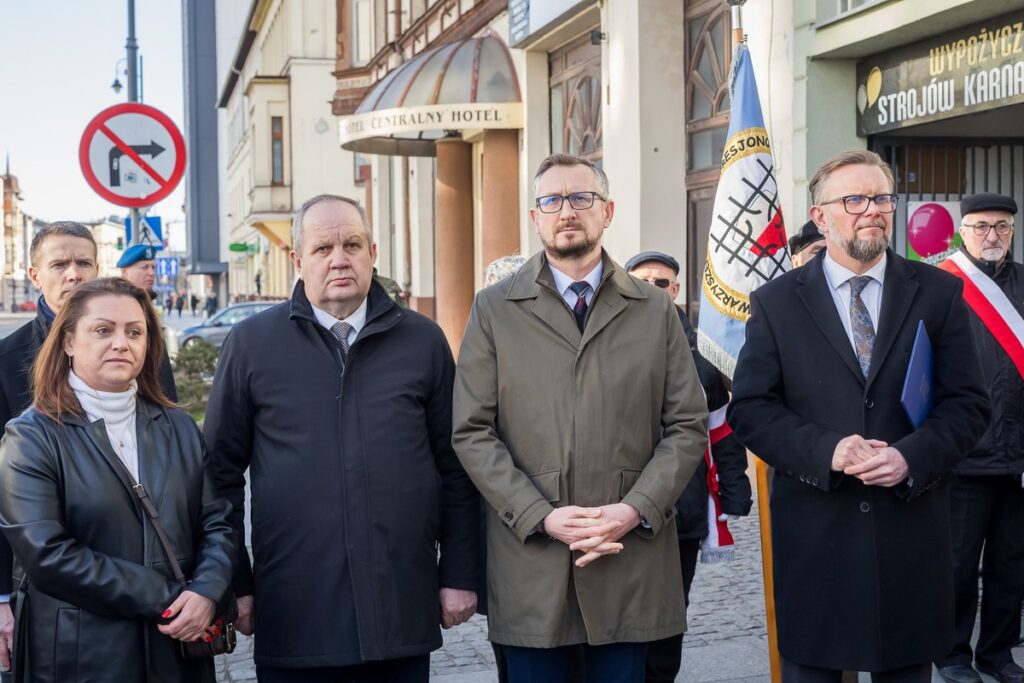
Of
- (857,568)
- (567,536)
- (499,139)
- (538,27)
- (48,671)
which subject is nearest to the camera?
(48,671)

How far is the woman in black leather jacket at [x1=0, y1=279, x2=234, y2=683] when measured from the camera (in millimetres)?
3201

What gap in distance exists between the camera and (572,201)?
3699 mm

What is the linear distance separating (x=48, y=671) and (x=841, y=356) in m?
2.46

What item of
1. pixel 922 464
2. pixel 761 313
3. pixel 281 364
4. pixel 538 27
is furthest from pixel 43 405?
pixel 538 27

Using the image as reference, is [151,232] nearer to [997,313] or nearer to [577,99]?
[577,99]

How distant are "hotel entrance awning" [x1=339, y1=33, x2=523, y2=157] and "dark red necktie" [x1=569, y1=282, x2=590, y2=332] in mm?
11902

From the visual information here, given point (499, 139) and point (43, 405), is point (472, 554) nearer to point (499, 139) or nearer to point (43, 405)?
point (43, 405)

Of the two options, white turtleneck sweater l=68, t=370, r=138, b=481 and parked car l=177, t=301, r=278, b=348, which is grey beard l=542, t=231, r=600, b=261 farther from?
parked car l=177, t=301, r=278, b=348

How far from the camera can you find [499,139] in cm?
1603

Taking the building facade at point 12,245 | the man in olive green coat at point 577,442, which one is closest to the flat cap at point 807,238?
the man in olive green coat at point 577,442

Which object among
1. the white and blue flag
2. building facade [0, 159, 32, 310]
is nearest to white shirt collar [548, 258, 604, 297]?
the white and blue flag

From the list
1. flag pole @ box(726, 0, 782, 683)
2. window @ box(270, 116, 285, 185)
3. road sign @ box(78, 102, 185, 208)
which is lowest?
flag pole @ box(726, 0, 782, 683)

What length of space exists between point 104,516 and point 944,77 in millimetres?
6327

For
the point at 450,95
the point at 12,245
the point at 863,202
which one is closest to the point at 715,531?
the point at 863,202
